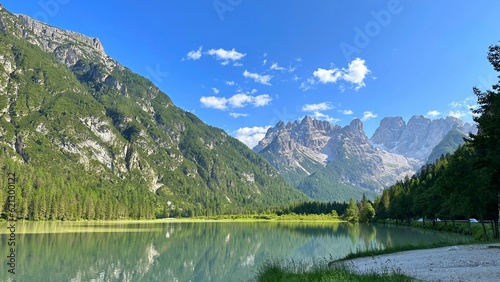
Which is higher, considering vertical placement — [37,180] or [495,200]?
→ [37,180]

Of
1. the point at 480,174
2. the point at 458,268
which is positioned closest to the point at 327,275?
the point at 458,268

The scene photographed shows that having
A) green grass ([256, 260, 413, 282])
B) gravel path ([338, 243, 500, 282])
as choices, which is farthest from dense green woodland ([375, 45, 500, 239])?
green grass ([256, 260, 413, 282])

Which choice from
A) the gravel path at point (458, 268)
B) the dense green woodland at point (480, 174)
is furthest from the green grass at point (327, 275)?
the dense green woodland at point (480, 174)

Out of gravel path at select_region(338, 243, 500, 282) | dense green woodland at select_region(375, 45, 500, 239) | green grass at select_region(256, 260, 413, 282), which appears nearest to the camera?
green grass at select_region(256, 260, 413, 282)

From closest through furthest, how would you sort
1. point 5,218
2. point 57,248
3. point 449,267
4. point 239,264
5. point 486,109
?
point 449,267, point 486,109, point 239,264, point 57,248, point 5,218

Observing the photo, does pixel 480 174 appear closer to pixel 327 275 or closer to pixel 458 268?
pixel 458 268

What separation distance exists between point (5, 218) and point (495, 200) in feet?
482

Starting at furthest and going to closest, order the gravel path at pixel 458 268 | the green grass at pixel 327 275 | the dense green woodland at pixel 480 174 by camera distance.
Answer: the dense green woodland at pixel 480 174
the gravel path at pixel 458 268
the green grass at pixel 327 275

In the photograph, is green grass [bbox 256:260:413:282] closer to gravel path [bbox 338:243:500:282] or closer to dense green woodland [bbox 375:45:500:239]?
gravel path [bbox 338:243:500:282]

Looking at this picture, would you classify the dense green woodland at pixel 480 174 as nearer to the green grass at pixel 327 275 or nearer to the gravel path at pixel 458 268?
the gravel path at pixel 458 268

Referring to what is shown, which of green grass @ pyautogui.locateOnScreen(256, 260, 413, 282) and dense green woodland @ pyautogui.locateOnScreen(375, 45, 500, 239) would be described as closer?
green grass @ pyautogui.locateOnScreen(256, 260, 413, 282)

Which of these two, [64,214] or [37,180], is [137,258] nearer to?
[64,214]

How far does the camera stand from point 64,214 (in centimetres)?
15600

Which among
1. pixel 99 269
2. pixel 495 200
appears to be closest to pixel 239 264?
pixel 99 269
